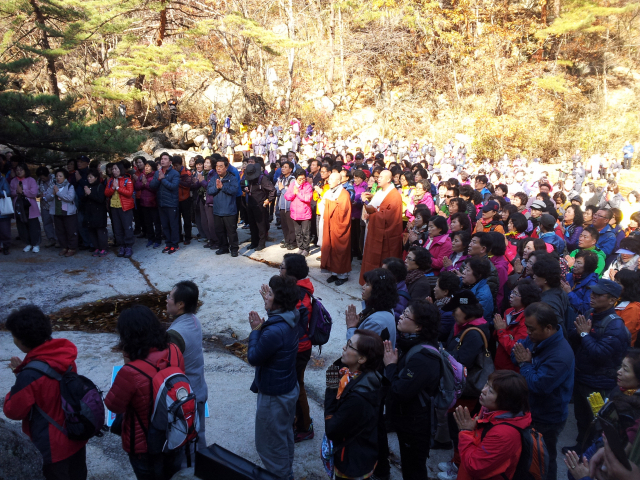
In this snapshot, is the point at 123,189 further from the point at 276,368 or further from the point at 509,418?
the point at 509,418

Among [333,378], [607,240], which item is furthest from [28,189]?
[607,240]

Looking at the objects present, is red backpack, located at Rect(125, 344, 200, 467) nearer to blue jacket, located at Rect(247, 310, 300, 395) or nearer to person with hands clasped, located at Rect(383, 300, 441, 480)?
blue jacket, located at Rect(247, 310, 300, 395)

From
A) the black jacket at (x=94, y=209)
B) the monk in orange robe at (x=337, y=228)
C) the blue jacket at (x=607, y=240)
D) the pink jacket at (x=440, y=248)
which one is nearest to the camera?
the pink jacket at (x=440, y=248)

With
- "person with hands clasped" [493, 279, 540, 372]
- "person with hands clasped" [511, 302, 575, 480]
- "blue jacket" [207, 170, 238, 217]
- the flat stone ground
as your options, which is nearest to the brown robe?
the flat stone ground

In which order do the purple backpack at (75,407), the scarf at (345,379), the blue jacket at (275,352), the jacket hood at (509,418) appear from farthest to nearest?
the blue jacket at (275,352) → the scarf at (345,379) → the purple backpack at (75,407) → the jacket hood at (509,418)

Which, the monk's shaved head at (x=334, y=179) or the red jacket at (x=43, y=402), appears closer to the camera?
the red jacket at (x=43, y=402)

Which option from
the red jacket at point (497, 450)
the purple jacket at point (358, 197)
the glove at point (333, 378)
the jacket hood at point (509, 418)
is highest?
the purple jacket at point (358, 197)

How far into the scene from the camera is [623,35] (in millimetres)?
28438

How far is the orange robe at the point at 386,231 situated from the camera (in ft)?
23.0

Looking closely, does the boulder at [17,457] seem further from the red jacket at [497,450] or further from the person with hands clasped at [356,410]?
the red jacket at [497,450]

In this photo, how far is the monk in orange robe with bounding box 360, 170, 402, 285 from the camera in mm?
6992

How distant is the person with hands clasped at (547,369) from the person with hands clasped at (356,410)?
118 centimetres

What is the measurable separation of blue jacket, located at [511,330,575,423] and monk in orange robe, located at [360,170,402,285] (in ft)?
12.3

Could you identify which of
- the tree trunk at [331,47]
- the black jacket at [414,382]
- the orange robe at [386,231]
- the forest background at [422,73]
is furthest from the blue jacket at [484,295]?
the tree trunk at [331,47]
